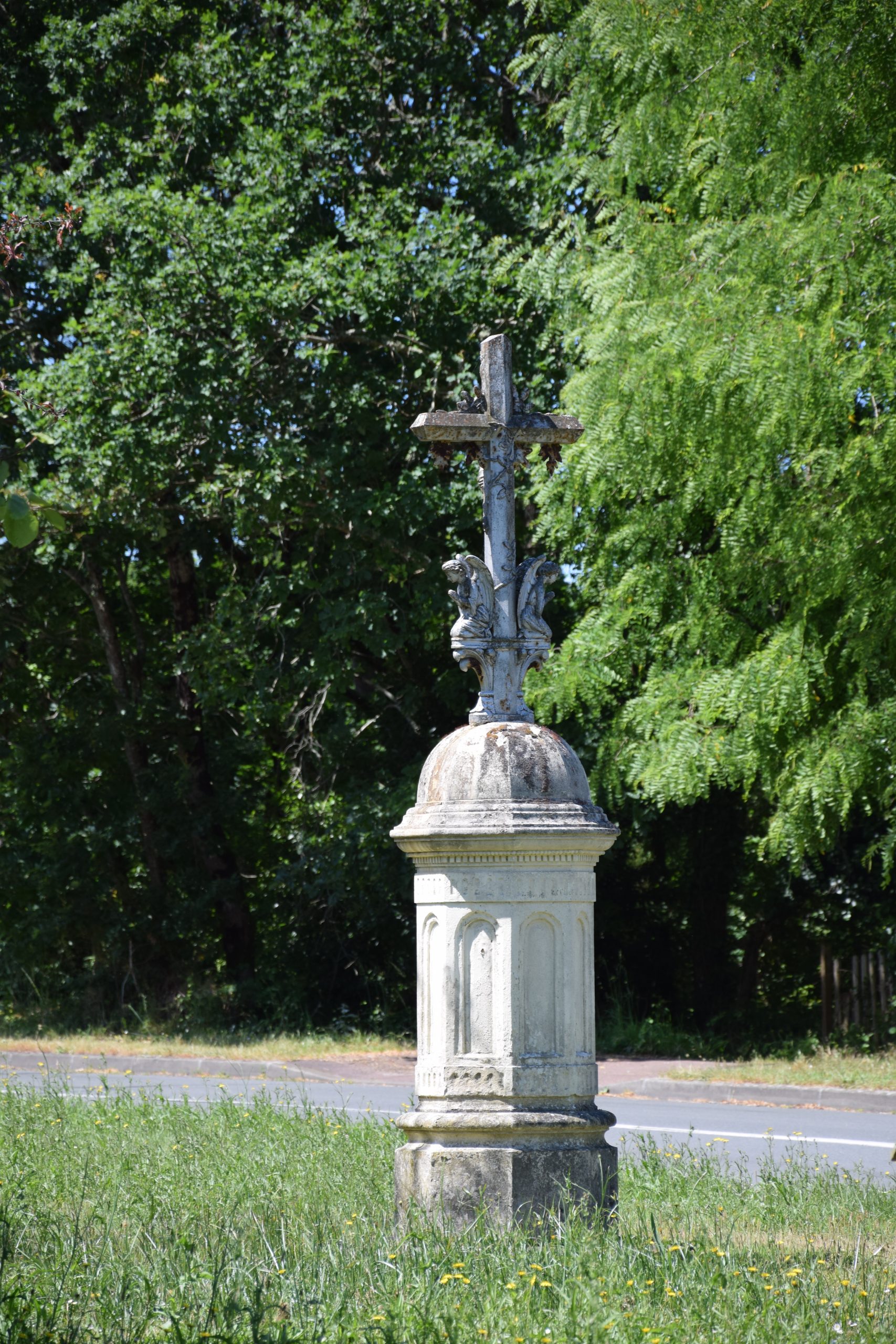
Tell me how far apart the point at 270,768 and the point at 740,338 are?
39.8 ft

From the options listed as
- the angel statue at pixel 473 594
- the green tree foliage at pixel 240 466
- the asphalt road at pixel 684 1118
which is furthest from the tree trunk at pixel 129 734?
the angel statue at pixel 473 594

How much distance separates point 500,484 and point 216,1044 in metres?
11.7

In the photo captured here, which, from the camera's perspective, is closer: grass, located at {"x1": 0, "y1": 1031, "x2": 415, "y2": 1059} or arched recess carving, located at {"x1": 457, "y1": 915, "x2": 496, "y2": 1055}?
arched recess carving, located at {"x1": 457, "y1": 915, "x2": 496, "y2": 1055}

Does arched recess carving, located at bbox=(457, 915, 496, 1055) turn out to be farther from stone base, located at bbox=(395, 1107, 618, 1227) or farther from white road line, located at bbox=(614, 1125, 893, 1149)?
white road line, located at bbox=(614, 1125, 893, 1149)

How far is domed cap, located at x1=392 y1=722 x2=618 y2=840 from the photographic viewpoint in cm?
549

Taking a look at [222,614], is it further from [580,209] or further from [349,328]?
[580,209]

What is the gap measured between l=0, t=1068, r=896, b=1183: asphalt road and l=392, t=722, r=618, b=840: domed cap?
94.4 inches

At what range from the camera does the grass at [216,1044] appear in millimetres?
15508

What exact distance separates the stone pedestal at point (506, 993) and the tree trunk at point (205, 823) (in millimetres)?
13644

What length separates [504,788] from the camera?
5.55m

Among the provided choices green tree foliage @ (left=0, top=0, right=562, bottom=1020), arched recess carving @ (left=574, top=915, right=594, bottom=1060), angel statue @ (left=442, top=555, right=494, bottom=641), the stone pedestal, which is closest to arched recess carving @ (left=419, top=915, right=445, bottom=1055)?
the stone pedestal

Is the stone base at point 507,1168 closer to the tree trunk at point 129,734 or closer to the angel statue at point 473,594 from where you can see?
the angel statue at point 473,594

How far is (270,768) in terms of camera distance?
20.3 metres

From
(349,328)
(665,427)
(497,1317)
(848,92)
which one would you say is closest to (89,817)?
(349,328)
